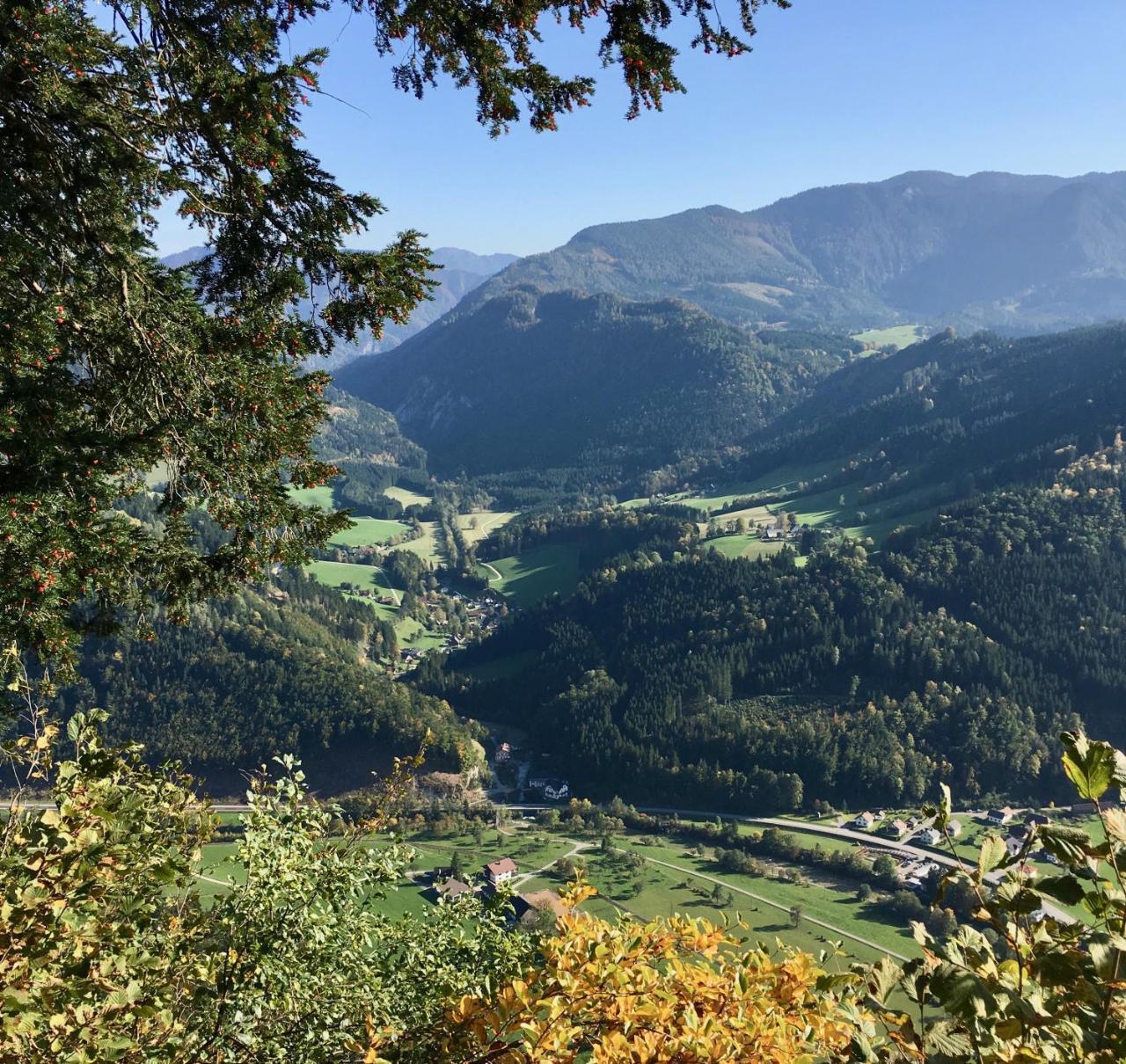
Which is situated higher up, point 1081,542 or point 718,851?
point 1081,542

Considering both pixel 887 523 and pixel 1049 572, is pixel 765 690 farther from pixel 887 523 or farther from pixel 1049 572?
pixel 887 523

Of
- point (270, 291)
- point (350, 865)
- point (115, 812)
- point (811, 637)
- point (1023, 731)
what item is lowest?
point (1023, 731)

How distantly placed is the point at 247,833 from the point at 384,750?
114912 millimetres

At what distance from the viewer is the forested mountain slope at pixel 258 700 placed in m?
120

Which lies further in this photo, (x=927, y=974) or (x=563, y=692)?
(x=563, y=692)

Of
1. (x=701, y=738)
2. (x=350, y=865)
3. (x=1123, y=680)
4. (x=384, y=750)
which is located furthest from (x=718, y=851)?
(x=350, y=865)

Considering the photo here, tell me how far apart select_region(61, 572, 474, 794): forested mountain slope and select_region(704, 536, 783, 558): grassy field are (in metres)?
76.5

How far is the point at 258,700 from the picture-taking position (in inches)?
5162

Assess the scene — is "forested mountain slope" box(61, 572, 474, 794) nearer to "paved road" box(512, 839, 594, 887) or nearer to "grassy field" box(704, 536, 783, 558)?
"paved road" box(512, 839, 594, 887)

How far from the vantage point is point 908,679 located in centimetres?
13275

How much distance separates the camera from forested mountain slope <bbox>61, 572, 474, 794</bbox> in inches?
4729

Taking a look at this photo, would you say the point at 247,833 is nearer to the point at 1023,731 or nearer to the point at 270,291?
the point at 270,291

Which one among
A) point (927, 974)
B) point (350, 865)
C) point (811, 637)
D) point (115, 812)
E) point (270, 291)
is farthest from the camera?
point (811, 637)

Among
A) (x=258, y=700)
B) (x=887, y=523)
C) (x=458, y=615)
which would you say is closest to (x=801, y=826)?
(x=258, y=700)
